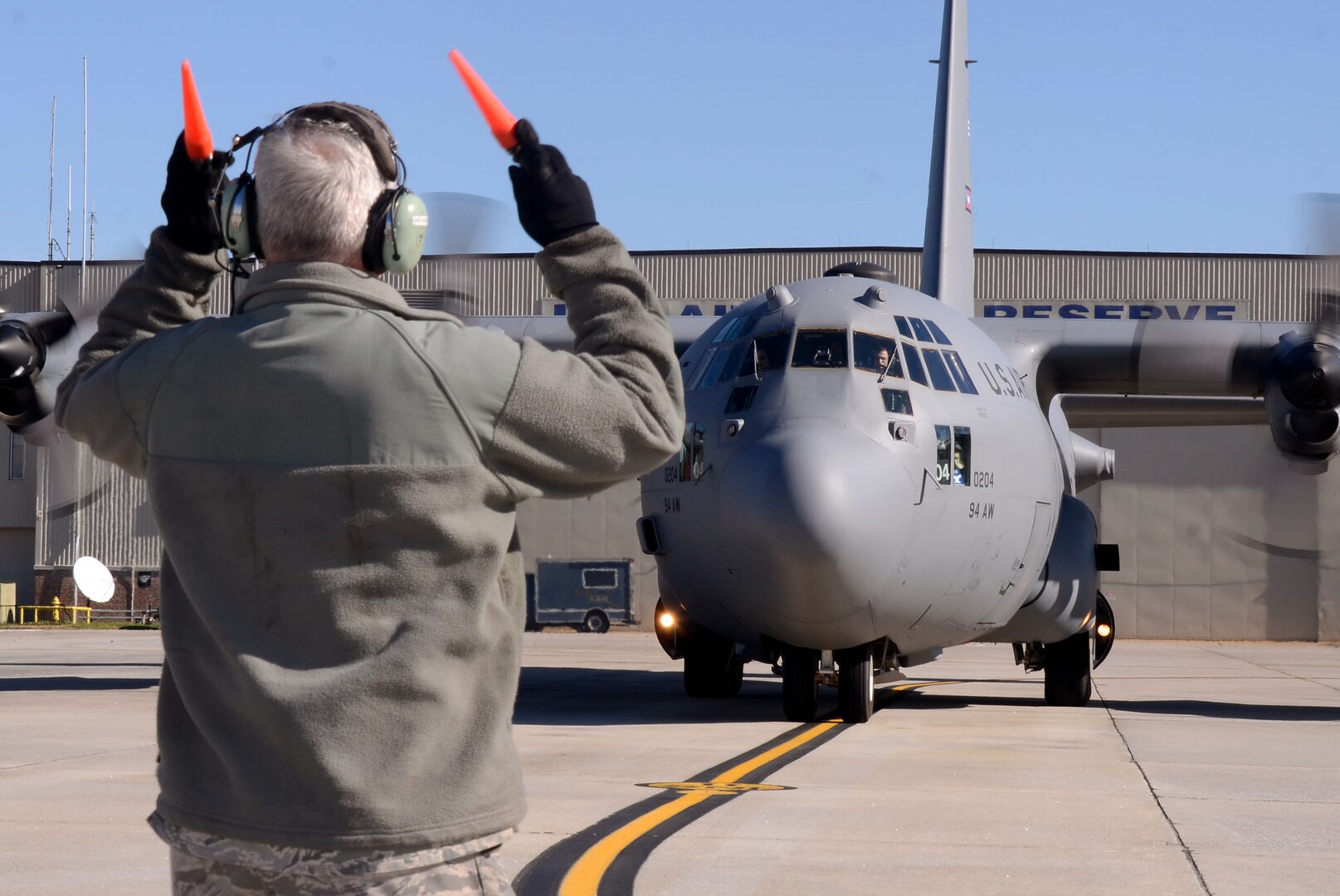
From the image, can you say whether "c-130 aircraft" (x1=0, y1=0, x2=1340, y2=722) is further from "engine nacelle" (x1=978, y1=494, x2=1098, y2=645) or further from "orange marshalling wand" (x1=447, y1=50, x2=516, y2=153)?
"orange marshalling wand" (x1=447, y1=50, x2=516, y2=153)

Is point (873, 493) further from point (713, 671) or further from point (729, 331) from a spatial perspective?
point (713, 671)

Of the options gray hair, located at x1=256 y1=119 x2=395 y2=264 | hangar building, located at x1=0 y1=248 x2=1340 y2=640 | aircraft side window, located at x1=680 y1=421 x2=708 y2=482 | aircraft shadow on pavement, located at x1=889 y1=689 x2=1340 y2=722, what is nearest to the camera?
gray hair, located at x1=256 y1=119 x2=395 y2=264

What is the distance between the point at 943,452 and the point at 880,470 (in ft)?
A: 3.23

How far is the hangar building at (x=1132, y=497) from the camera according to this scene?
36.2m

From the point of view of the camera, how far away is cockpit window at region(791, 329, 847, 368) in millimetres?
11312

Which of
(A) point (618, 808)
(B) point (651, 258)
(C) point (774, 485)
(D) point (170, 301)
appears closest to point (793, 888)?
(A) point (618, 808)

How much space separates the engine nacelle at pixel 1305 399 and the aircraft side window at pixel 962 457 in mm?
4888

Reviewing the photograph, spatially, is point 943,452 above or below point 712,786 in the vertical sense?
above

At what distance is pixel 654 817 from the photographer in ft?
23.7

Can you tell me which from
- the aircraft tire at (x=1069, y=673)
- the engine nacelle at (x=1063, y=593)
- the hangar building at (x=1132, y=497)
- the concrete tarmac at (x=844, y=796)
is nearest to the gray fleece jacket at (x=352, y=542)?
the concrete tarmac at (x=844, y=796)

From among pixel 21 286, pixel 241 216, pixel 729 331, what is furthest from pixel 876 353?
pixel 21 286

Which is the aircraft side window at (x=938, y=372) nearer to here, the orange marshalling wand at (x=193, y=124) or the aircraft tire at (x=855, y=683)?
the aircraft tire at (x=855, y=683)

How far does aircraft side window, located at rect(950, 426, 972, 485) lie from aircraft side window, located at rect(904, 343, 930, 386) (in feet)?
1.52

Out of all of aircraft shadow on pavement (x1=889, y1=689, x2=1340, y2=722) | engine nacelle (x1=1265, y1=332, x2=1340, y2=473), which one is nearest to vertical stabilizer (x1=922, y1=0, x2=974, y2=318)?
engine nacelle (x1=1265, y1=332, x2=1340, y2=473)
